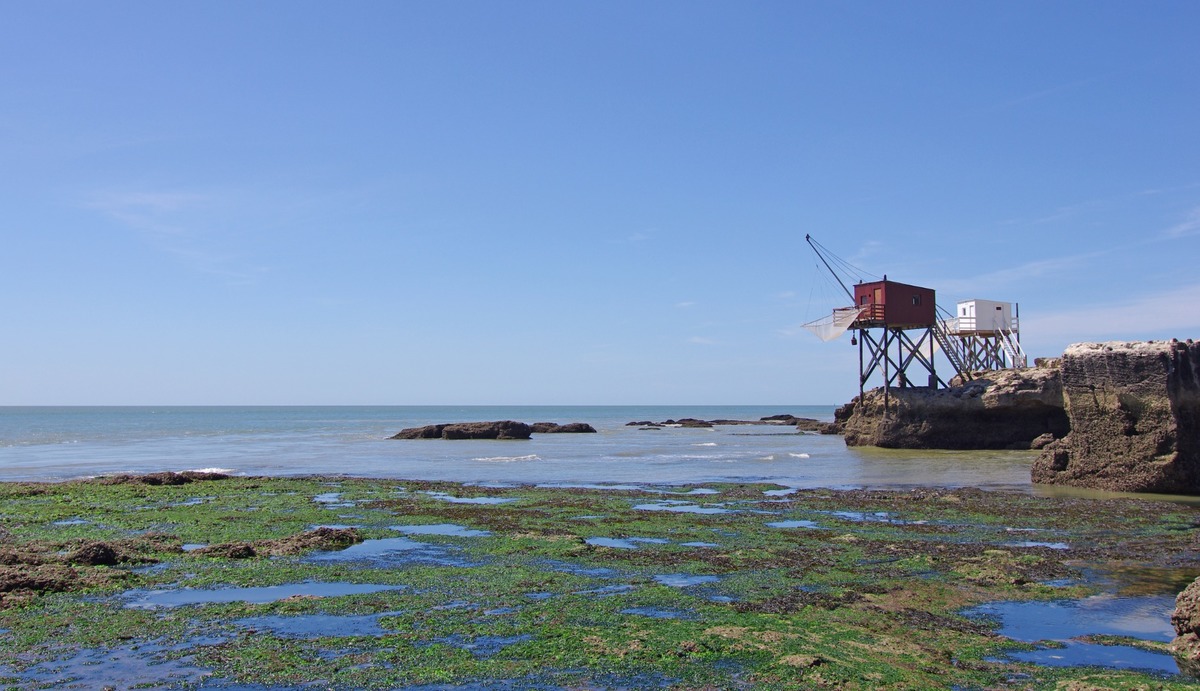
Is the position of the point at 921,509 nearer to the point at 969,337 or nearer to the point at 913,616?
the point at 913,616

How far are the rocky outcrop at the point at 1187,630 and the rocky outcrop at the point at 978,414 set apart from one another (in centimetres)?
3304

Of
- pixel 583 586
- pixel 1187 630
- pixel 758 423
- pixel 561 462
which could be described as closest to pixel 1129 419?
pixel 1187 630

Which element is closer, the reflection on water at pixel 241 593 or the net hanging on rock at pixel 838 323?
the reflection on water at pixel 241 593

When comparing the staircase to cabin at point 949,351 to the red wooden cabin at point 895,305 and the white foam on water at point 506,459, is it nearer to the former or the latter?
the red wooden cabin at point 895,305

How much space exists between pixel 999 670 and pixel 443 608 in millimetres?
5381

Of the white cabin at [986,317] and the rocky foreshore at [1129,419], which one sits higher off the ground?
the white cabin at [986,317]

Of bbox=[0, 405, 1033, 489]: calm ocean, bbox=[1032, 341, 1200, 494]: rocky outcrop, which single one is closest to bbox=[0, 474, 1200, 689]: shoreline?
bbox=[1032, 341, 1200, 494]: rocky outcrop

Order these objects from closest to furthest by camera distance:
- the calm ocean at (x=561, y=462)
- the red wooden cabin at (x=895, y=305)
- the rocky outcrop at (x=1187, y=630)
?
the rocky outcrop at (x=1187, y=630)
the calm ocean at (x=561, y=462)
the red wooden cabin at (x=895, y=305)

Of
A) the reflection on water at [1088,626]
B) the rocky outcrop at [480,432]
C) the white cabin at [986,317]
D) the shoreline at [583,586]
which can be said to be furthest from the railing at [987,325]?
the reflection on water at [1088,626]

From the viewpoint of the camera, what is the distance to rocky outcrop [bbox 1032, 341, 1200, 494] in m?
19.4

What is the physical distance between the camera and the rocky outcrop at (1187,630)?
7.46 meters

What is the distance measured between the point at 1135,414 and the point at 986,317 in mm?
33035

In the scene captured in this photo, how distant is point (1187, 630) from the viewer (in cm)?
779

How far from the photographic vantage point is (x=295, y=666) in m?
7.24
